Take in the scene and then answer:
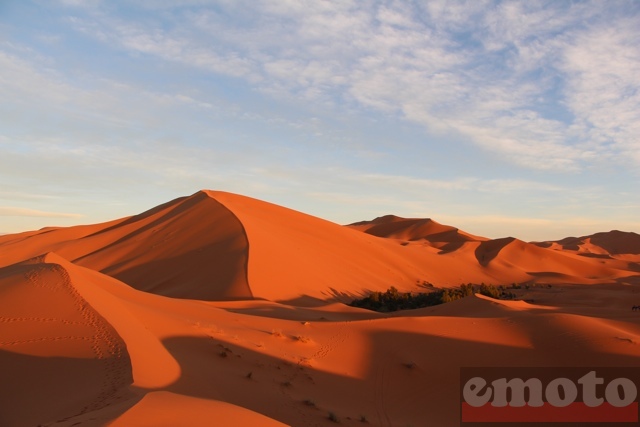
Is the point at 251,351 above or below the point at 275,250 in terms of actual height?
below

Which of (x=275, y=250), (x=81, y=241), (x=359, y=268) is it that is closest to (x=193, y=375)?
(x=275, y=250)

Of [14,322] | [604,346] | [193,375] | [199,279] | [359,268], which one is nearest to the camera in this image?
[193,375]

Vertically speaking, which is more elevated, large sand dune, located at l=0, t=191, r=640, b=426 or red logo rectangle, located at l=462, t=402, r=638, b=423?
large sand dune, located at l=0, t=191, r=640, b=426

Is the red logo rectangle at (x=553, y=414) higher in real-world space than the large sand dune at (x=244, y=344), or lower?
lower

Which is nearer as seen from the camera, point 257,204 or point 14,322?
point 14,322

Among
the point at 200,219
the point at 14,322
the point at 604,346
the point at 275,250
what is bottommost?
the point at 604,346

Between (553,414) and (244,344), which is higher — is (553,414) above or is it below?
below

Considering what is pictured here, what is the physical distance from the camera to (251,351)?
32.9ft

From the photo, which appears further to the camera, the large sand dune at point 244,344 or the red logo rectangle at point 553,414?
the red logo rectangle at point 553,414

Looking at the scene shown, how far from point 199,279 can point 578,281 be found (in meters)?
27.9

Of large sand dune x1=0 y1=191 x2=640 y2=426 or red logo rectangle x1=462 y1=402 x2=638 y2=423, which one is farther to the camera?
red logo rectangle x1=462 y1=402 x2=638 y2=423

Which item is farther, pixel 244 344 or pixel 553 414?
pixel 244 344

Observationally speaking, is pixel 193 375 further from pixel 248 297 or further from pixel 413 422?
pixel 248 297

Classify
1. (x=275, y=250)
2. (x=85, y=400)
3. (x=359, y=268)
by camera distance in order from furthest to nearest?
1. (x=359, y=268)
2. (x=275, y=250)
3. (x=85, y=400)
